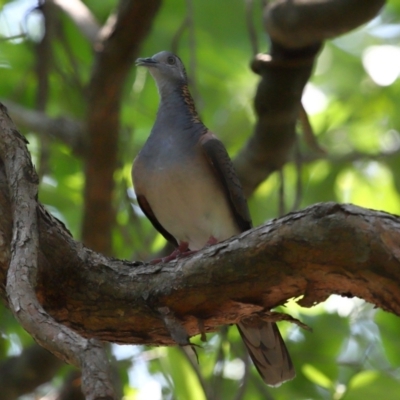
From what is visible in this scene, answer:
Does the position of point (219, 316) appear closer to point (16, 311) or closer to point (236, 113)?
point (16, 311)

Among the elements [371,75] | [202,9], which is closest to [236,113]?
[202,9]

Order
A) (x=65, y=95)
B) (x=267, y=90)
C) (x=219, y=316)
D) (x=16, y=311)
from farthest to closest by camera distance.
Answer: (x=65, y=95)
(x=267, y=90)
(x=219, y=316)
(x=16, y=311)

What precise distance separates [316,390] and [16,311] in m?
2.84

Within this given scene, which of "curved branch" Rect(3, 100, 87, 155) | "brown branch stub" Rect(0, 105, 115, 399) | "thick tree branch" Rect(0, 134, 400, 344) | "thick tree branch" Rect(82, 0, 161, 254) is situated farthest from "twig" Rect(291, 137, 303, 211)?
"brown branch stub" Rect(0, 105, 115, 399)

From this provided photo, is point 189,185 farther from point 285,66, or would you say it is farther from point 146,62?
point 146,62

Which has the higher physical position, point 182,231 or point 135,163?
point 135,163

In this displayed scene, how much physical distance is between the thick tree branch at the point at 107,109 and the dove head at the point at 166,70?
16 centimetres

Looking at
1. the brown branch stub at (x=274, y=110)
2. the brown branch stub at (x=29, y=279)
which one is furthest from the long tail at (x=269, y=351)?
the brown branch stub at (x=29, y=279)

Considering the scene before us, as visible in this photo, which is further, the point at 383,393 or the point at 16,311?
the point at 383,393

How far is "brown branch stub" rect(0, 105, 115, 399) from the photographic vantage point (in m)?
2.16

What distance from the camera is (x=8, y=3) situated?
6.22 meters

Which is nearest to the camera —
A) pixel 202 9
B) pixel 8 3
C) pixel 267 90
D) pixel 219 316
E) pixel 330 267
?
pixel 330 267

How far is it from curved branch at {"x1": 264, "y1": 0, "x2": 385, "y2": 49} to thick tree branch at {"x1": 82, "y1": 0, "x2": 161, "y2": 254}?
119 centimetres

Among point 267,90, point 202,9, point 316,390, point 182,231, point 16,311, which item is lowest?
point 316,390
